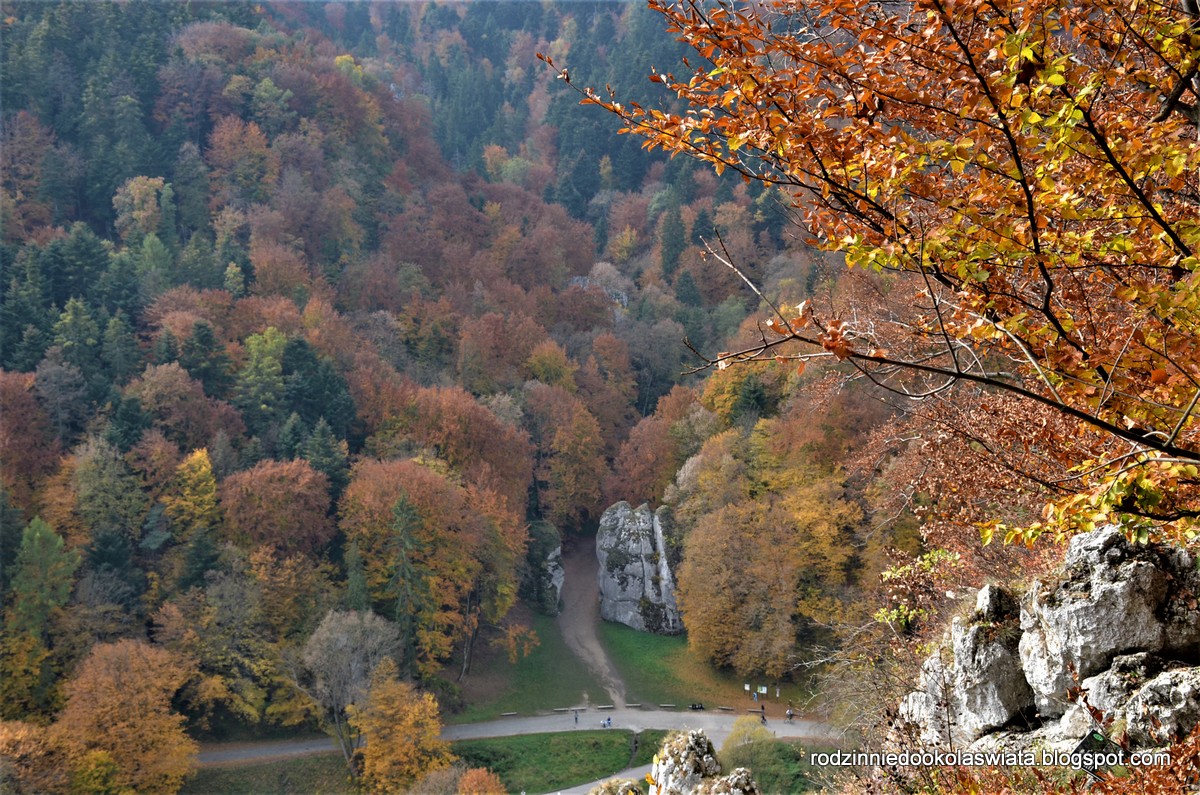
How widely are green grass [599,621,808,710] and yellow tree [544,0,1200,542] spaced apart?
22780mm

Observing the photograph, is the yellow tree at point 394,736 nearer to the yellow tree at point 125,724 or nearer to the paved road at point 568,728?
the paved road at point 568,728

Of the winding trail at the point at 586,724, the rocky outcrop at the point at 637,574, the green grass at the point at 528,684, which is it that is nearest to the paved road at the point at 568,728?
the winding trail at the point at 586,724

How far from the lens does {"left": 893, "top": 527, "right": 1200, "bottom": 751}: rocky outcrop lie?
17.4ft

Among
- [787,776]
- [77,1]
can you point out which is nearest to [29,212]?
[77,1]

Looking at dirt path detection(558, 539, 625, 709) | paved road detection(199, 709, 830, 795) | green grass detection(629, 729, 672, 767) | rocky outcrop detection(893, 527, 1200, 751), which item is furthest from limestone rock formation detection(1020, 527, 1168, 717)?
dirt path detection(558, 539, 625, 709)

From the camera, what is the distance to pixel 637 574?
31.5 metres

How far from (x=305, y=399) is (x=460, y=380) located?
8.89 meters

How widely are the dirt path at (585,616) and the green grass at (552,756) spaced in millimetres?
2458

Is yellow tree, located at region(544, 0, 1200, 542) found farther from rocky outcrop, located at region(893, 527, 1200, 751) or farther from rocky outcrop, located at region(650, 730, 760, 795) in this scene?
rocky outcrop, located at region(650, 730, 760, 795)

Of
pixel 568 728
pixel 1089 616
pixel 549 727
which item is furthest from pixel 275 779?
pixel 1089 616

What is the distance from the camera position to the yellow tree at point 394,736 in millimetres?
21203

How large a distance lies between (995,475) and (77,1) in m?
50.4

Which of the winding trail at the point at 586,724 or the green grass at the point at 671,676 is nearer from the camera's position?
the winding trail at the point at 586,724

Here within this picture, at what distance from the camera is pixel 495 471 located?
1273 inches
